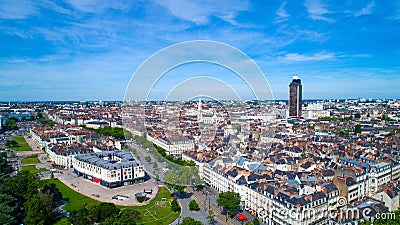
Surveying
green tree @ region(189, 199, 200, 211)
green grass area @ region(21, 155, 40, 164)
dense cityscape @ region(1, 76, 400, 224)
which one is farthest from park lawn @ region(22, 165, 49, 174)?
green tree @ region(189, 199, 200, 211)

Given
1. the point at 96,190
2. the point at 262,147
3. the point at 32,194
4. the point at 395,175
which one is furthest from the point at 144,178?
the point at 395,175

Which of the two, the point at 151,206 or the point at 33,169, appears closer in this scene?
the point at 151,206

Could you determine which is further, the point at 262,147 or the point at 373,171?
the point at 262,147

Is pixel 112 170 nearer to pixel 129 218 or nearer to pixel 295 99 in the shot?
pixel 129 218

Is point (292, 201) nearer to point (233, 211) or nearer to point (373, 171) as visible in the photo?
point (233, 211)

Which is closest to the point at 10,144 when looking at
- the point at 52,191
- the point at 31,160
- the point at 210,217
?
the point at 31,160

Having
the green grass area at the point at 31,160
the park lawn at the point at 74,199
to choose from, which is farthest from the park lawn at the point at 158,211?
the green grass area at the point at 31,160
